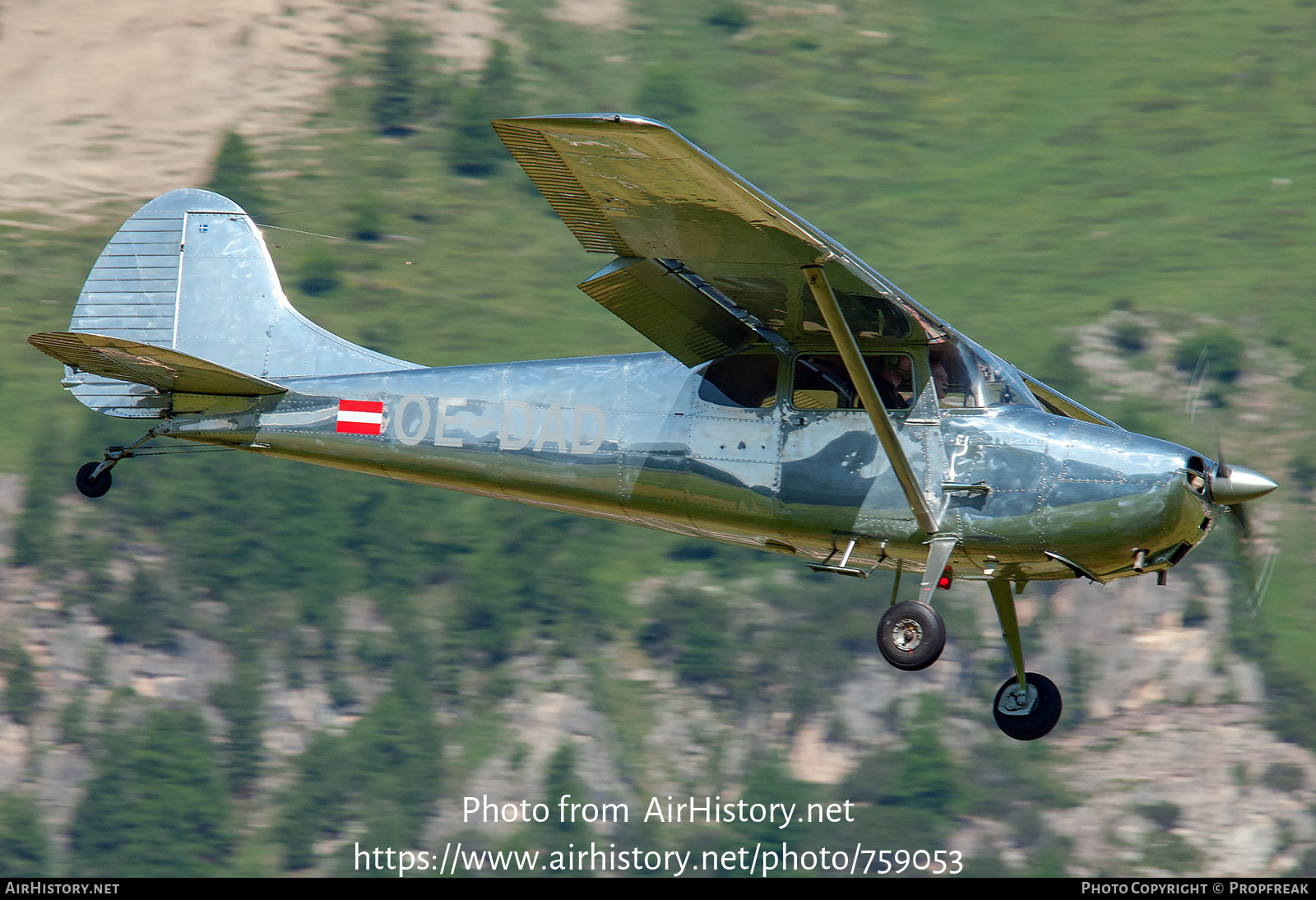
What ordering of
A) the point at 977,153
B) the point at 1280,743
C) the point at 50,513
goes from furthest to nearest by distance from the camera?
1. the point at 977,153
2. the point at 50,513
3. the point at 1280,743

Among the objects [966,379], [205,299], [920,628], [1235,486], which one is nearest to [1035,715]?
[920,628]

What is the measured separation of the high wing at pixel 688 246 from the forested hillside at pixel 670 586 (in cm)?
3830

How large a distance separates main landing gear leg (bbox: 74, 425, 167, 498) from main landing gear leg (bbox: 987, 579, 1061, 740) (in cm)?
701

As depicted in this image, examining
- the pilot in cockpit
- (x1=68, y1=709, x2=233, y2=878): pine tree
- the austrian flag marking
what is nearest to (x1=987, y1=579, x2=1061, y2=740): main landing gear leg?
the pilot in cockpit

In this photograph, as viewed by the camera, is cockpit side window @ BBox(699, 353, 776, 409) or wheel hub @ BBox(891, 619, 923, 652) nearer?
wheel hub @ BBox(891, 619, 923, 652)

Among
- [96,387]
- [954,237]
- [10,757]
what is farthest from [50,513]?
[96,387]

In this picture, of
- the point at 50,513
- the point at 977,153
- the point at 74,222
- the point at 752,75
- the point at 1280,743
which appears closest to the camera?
the point at 1280,743

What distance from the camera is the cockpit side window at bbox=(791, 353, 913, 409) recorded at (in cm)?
1207

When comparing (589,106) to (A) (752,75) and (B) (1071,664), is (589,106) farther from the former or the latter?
(B) (1071,664)

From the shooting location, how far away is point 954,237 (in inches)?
2635

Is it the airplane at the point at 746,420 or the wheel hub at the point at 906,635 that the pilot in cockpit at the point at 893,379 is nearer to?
the airplane at the point at 746,420

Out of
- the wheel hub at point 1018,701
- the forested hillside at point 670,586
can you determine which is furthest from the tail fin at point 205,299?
the forested hillside at point 670,586

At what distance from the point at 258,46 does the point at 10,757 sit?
114 ft

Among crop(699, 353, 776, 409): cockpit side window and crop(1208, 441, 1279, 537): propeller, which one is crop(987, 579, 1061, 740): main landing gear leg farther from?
crop(699, 353, 776, 409): cockpit side window
